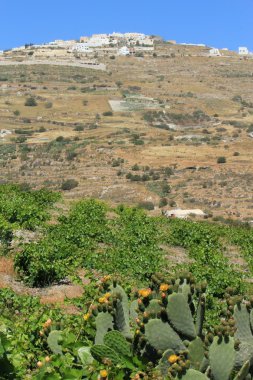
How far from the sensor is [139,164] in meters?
48.2

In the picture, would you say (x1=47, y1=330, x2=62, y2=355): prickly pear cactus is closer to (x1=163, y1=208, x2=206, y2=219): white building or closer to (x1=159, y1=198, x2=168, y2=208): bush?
(x1=163, y1=208, x2=206, y2=219): white building

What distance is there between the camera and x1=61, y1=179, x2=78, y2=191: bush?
3968 cm

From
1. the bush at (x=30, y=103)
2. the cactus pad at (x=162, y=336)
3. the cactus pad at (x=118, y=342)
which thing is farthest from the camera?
the bush at (x=30, y=103)

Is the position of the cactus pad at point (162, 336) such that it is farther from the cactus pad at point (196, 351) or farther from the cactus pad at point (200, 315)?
the cactus pad at point (200, 315)

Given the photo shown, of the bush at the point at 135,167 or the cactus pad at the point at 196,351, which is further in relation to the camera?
the bush at the point at 135,167

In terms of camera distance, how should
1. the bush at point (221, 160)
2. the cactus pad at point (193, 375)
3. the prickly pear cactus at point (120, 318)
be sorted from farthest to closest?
the bush at point (221, 160) → the prickly pear cactus at point (120, 318) → the cactus pad at point (193, 375)

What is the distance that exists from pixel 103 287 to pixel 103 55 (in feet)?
429

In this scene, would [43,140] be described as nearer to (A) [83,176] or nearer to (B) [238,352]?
(A) [83,176]

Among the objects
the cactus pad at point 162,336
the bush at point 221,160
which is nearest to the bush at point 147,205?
the bush at point 221,160

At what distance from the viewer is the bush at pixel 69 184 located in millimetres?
39678

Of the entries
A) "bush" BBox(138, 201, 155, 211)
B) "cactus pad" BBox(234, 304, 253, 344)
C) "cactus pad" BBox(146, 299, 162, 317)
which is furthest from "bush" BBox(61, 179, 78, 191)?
"cactus pad" BBox(234, 304, 253, 344)

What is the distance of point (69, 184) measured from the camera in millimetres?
40000

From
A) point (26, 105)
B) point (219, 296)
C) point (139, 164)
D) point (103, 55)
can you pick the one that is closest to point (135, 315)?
point (219, 296)

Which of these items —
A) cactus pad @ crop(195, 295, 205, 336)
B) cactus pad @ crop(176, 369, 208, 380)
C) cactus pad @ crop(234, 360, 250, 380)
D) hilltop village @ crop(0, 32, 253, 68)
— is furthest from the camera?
hilltop village @ crop(0, 32, 253, 68)
